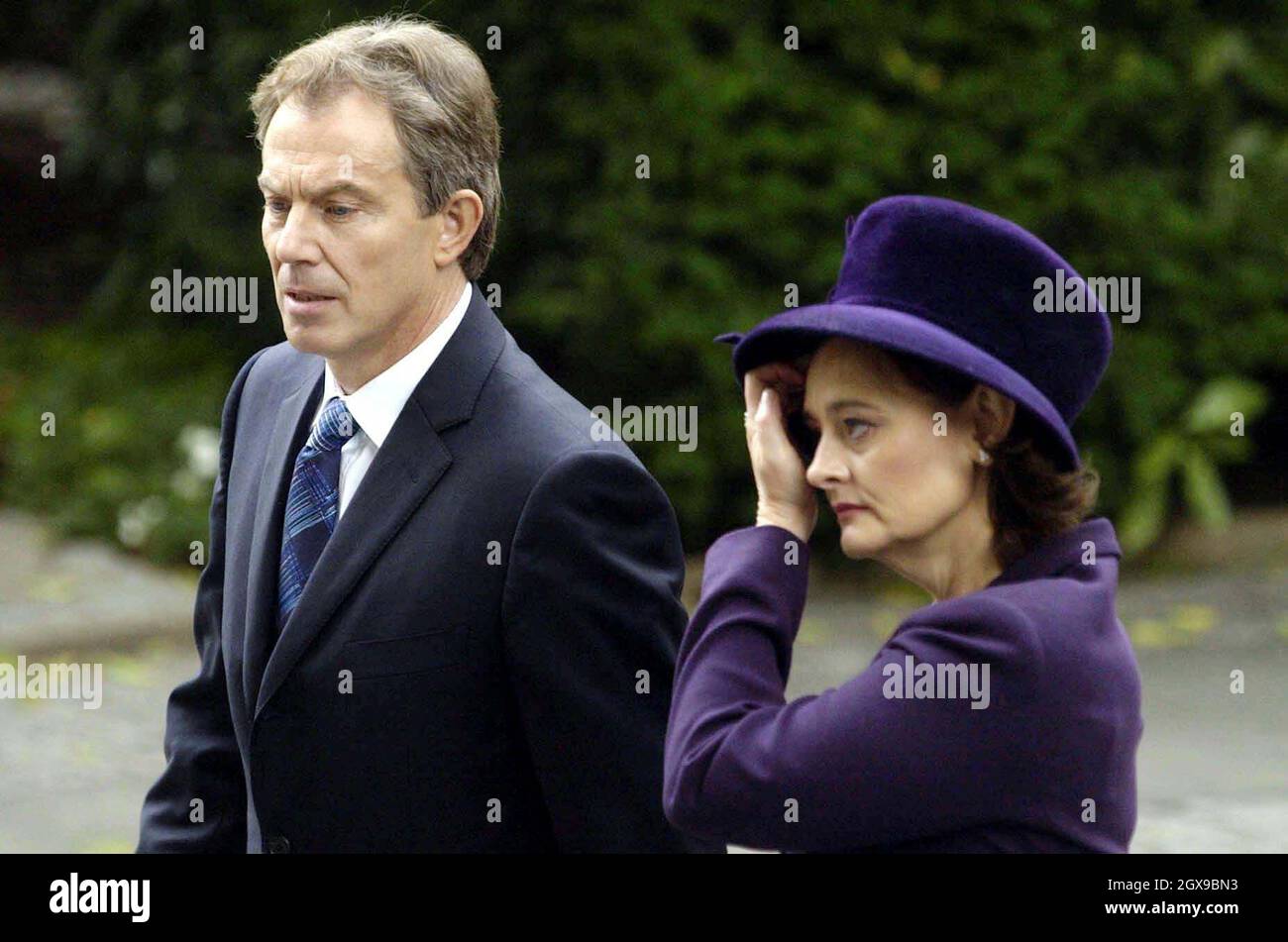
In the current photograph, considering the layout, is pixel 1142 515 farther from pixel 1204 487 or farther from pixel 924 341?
pixel 924 341

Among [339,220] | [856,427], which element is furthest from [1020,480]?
[339,220]

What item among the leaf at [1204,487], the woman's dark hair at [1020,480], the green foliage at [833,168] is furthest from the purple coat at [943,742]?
the leaf at [1204,487]

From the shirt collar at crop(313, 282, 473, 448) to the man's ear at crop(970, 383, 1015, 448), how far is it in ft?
2.58

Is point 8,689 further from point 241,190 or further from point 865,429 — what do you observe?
point 865,429

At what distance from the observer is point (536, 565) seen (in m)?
2.62

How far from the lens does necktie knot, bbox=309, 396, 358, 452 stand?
2826 mm

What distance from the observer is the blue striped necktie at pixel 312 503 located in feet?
9.18

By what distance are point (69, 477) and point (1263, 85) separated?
225 inches

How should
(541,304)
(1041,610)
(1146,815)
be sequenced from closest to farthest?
(1041,610), (1146,815), (541,304)

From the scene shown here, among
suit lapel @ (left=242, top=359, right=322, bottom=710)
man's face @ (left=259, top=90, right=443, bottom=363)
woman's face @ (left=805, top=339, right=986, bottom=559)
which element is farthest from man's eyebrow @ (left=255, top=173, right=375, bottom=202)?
woman's face @ (left=805, top=339, right=986, bottom=559)

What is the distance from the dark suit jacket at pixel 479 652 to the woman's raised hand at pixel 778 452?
0.22 m

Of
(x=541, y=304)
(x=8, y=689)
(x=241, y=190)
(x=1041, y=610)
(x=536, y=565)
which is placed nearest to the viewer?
(x=1041, y=610)

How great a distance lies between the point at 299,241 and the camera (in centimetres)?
271

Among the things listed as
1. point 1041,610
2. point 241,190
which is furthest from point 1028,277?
point 241,190
